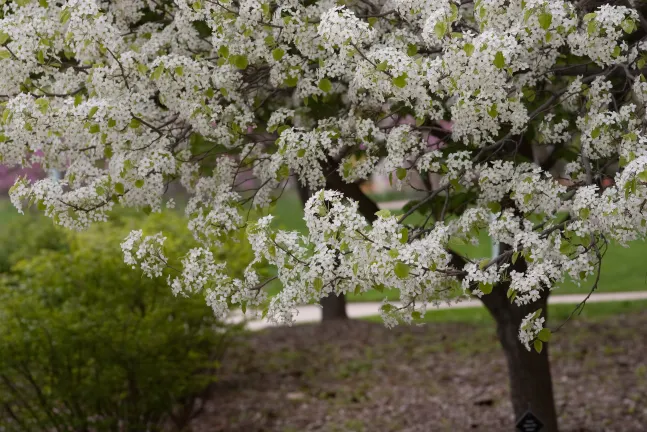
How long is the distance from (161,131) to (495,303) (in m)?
2.96

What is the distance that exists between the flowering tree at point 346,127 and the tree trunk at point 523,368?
1.39 meters

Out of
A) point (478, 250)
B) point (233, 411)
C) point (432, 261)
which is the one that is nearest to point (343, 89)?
point (432, 261)

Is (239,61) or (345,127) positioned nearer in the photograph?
(239,61)

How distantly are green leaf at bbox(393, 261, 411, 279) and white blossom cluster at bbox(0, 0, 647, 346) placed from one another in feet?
0.04

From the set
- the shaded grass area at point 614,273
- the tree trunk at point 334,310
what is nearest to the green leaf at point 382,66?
the shaded grass area at point 614,273

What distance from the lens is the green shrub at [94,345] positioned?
747 centimetres

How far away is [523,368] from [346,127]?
113 inches

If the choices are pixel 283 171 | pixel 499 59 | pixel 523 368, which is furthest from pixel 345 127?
pixel 523 368

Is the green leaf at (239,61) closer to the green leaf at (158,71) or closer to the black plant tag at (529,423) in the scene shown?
the green leaf at (158,71)

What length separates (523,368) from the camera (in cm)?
725

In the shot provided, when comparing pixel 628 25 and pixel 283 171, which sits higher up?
pixel 628 25

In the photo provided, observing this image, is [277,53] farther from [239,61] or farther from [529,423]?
[529,423]

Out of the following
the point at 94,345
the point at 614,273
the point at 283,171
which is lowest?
the point at 94,345

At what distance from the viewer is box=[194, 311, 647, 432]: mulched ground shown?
8.88m
